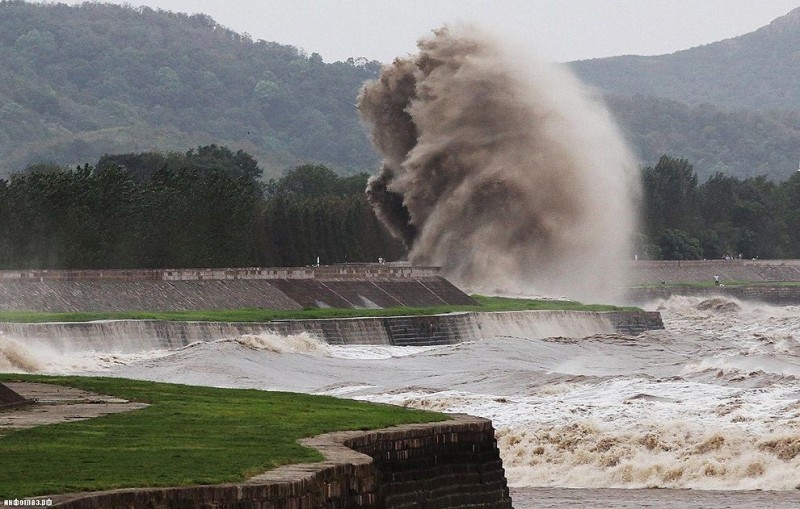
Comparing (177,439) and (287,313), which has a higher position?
(287,313)

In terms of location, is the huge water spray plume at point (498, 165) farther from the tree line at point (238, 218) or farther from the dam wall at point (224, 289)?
the tree line at point (238, 218)

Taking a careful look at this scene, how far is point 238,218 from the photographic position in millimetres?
93688

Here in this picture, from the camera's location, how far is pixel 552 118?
305ft

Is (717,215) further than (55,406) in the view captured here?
Yes

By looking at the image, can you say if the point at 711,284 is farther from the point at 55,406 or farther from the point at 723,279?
the point at 55,406

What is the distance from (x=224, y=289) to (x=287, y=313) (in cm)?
759

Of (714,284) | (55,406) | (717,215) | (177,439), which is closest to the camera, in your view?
(177,439)

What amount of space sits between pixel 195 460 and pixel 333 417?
20.1 ft

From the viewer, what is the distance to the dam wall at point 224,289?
2579 inches

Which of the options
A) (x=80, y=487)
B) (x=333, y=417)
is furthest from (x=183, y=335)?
(x=80, y=487)

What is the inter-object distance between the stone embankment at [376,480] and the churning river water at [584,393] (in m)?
5.09

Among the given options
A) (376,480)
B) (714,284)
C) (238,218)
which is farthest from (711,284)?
(376,480)

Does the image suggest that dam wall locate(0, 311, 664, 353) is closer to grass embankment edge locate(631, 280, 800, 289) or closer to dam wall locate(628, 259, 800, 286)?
grass embankment edge locate(631, 280, 800, 289)

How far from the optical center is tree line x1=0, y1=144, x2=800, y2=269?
273ft
